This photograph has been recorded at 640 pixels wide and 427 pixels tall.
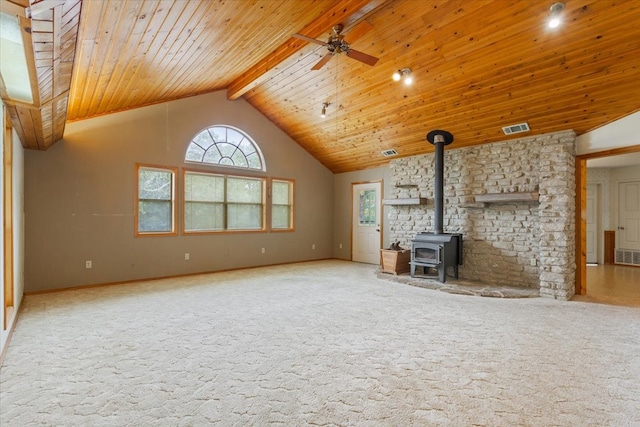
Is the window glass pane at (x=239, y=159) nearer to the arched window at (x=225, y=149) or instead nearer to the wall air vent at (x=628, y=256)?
the arched window at (x=225, y=149)

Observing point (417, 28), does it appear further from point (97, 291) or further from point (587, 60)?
point (97, 291)

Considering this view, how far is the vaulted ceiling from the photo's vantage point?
3066mm

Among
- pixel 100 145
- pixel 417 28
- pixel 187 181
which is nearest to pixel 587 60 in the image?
pixel 417 28

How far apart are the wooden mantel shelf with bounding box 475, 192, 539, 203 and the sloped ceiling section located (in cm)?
565

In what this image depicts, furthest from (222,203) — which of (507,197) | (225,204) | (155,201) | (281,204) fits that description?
(507,197)

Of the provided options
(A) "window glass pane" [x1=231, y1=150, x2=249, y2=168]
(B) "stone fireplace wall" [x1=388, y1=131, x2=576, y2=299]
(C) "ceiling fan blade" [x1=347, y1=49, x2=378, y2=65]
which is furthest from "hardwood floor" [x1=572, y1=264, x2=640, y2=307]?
(A) "window glass pane" [x1=231, y1=150, x2=249, y2=168]

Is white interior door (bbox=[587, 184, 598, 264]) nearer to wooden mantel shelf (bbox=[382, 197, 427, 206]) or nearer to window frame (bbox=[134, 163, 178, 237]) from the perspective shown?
wooden mantel shelf (bbox=[382, 197, 427, 206])

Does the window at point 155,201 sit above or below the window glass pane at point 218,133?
below

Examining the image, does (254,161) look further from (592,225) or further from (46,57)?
(592,225)

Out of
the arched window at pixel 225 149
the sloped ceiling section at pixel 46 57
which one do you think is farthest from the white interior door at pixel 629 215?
the sloped ceiling section at pixel 46 57

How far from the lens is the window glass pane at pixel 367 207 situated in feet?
A: 26.1

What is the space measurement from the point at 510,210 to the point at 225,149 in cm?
565

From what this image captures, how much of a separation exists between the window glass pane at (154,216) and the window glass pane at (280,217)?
7.76 ft

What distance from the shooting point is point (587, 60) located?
3.71 metres
